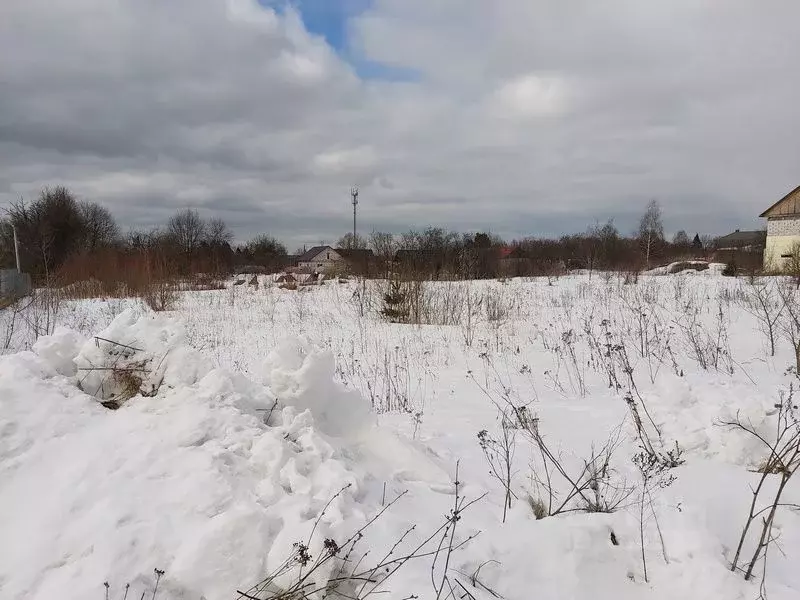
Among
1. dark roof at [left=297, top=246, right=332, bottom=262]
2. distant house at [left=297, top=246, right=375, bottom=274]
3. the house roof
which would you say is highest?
the house roof

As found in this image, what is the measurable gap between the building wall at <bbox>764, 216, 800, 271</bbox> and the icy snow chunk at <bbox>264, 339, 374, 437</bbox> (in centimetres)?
2754

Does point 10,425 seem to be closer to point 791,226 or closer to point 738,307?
point 738,307

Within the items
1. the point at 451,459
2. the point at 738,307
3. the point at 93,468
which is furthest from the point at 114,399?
the point at 738,307

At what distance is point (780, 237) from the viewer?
83.3 feet

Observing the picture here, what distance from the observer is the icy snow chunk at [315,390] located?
10.2ft

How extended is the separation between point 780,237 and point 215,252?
34634 millimetres

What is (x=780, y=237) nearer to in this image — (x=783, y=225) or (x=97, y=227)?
(x=783, y=225)

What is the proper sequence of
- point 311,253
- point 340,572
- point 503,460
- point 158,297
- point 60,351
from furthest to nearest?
point 311,253, point 158,297, point 503,460, point 60,351, point 340,572

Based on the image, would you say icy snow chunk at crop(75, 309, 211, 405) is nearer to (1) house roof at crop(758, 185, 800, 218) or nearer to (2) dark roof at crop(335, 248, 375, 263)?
(2) dark roof at crop(335, 248, 375, 263)

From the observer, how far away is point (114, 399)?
9.41 feet

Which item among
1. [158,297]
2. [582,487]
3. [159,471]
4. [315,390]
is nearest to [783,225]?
[158,297]

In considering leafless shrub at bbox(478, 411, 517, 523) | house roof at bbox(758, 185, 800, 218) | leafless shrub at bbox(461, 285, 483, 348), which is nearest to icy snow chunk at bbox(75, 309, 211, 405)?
leafless shrub at bbox(478, 411, 517, 523)

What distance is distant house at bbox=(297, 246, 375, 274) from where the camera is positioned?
17.7 meters

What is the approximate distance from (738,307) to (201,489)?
1160 centimetres
